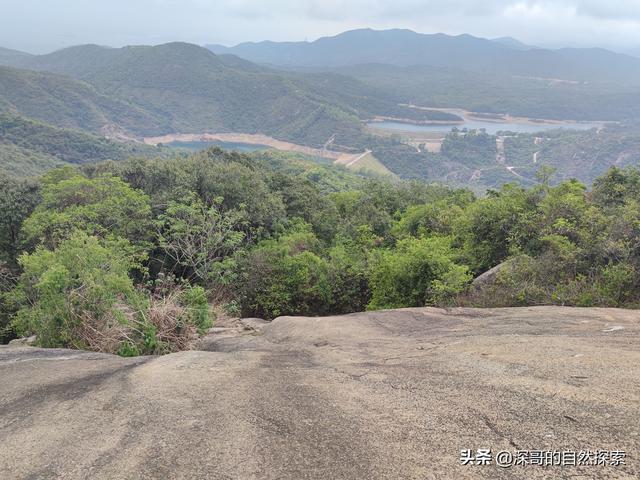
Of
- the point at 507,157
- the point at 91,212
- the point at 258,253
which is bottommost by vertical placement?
the point at 507,157

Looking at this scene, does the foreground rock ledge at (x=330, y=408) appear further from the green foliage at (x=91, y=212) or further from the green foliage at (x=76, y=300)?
the green foliage at (x=91, y=212)

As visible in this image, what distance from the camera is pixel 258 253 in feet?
72.2

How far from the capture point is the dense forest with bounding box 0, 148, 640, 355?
39.3 feet

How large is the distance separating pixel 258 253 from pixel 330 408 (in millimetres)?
16264

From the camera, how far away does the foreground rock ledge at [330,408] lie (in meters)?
4.91

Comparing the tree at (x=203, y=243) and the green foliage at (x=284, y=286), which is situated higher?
the tree at (x=203, y=243)

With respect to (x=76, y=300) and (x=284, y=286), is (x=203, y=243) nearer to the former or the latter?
(x=284, y=286)

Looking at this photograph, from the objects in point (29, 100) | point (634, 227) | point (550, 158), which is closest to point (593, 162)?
point (550, 158)

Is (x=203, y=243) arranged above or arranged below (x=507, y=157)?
above

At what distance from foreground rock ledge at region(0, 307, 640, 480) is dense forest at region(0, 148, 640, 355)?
118 inches

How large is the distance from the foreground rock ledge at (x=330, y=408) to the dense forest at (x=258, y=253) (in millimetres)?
3002

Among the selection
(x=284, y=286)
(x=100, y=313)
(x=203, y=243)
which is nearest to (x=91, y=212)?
(x=203, y=243)

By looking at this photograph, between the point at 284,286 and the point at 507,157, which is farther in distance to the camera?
the point at 507,157

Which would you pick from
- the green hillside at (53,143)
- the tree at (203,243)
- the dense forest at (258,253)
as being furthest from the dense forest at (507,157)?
the tree at (203,243)
